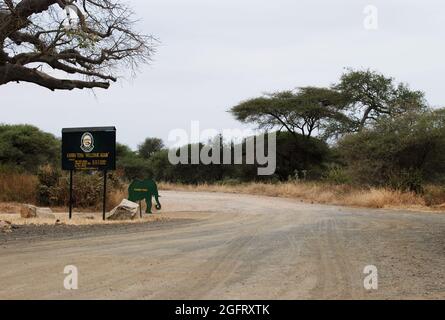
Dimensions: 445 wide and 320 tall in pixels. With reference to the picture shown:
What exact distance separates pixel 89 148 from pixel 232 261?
10.2 m

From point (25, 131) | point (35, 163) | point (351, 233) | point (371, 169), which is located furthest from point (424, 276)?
point (25, 131)

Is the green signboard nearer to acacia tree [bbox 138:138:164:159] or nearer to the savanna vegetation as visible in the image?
the savanna vegetation

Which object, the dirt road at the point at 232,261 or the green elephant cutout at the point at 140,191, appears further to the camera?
the green elephant cutout at the point at 140,191

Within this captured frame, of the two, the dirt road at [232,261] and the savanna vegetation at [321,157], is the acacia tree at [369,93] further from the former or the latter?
the dirt road at [232,261]

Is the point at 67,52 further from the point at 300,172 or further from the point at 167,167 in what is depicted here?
the point at 167,167

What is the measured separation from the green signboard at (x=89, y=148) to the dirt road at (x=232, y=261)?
318 cm

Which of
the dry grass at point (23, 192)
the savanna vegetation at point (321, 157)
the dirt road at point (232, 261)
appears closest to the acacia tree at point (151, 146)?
the savanna vegetation at point (321, 157)

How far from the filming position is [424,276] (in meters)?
7.67

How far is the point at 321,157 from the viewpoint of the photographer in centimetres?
4772

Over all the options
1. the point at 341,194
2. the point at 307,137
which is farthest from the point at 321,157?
the point at 341,194

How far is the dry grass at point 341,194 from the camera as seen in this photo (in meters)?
22.7

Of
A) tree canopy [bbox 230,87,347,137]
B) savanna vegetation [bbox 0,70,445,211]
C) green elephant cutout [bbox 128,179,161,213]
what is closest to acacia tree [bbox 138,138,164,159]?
savanna vegetation [bbox 0,70,445,211]

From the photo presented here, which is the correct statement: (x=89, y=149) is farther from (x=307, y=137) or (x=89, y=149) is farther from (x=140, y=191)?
(x=307, y=137)

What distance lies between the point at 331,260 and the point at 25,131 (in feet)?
121
